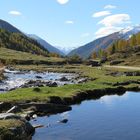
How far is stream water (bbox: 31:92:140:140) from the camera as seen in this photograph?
4050 centimetres

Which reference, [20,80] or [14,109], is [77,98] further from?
[20,80]

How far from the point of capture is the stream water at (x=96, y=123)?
40.5m

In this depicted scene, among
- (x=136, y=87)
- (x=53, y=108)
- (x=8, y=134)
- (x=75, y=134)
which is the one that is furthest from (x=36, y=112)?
(x=136, y=87)

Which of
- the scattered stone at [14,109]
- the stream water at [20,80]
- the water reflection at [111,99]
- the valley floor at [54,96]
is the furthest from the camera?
the stream water at [20,80]

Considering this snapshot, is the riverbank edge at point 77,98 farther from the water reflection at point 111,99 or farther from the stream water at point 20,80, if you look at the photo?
the stream water at point 20,80

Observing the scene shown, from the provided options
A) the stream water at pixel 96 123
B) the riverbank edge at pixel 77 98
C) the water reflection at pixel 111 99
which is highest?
the riverbank edge at pixel 77 98

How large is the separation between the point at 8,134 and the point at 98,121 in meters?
14.9

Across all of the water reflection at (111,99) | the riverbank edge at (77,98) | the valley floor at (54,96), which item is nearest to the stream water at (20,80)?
the valley floor at (54,96)

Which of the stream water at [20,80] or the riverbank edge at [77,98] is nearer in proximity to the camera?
the riverbank edge at [77,98]

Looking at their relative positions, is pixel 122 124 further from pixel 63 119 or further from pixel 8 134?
pixel 8 134

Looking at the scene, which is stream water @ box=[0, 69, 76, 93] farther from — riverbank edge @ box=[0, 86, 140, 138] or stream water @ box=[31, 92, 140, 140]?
stream water @ box=[31, 92, 140, 140]

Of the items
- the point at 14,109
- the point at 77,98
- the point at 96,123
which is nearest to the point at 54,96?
the point at 77,98

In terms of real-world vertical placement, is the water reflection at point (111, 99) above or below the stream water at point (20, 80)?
below

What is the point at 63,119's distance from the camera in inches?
1893
